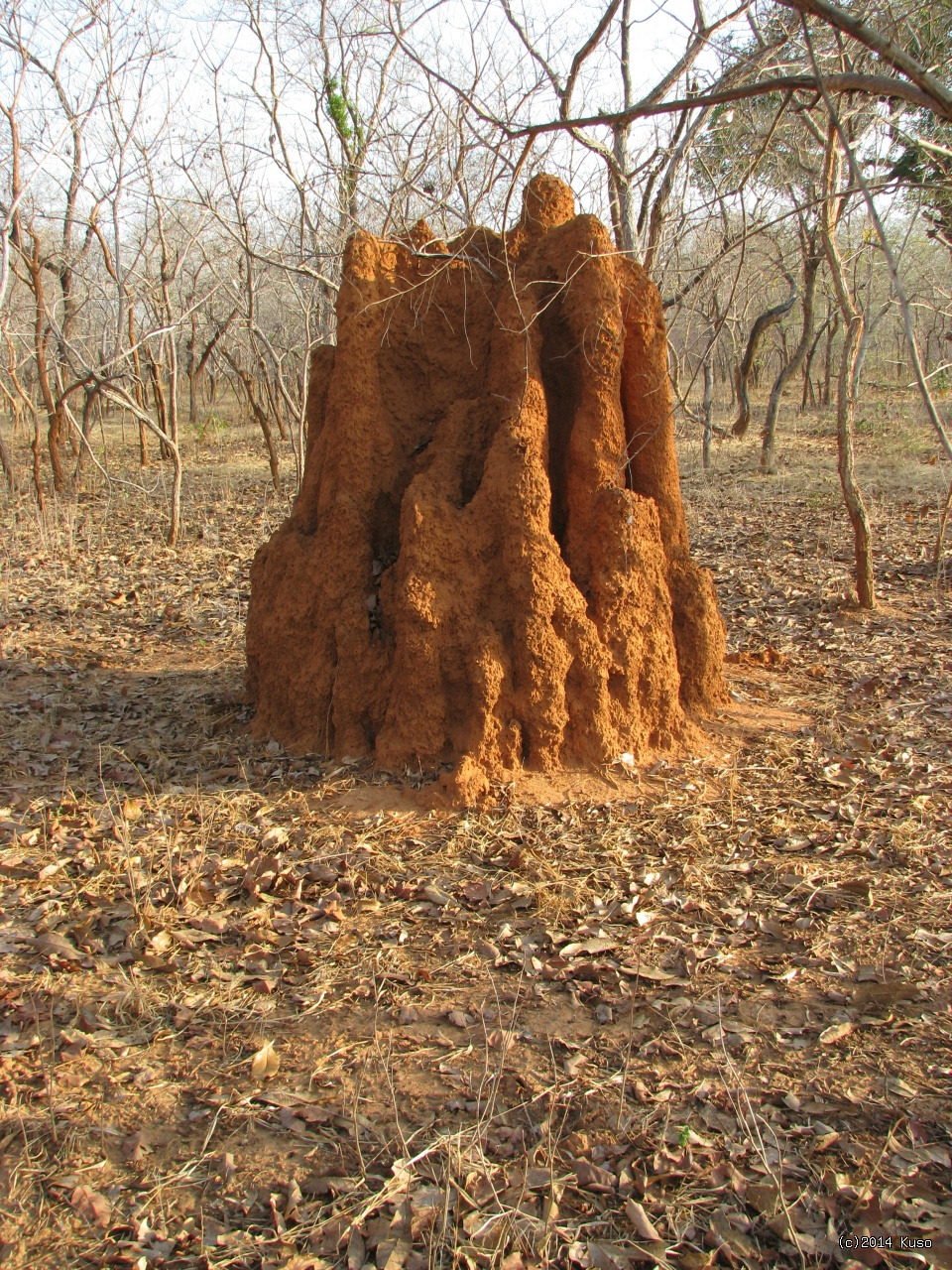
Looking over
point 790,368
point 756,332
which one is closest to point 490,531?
point 790,368

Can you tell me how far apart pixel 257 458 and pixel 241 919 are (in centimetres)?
1524

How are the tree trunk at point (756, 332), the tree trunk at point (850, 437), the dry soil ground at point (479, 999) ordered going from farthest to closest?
the tree trunk at point (756, 332) < the tree trunk at point (850, 437) < the dry soil ground at point (479, 999)

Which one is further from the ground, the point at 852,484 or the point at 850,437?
the point at 850,437

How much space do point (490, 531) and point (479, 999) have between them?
2.21m

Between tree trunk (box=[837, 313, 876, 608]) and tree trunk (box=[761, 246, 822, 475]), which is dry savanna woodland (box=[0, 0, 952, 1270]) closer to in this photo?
tree trunk (box=[837, 313, 876, 608])

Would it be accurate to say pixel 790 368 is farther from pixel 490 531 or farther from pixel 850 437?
pixel 490 531

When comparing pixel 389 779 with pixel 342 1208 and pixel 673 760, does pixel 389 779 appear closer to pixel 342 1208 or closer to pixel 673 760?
pixel 673 760

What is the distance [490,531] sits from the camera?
435 centimetres

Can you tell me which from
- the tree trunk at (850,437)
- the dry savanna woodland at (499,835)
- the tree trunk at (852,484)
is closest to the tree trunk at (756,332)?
the dry savanna woodland at (499,835)

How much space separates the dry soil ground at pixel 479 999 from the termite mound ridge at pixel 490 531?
0.96ft

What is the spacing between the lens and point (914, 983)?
2887 mm

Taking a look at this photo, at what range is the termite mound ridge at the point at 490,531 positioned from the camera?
421cm

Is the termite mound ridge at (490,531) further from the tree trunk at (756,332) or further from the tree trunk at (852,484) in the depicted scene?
the tree trunk at (756,332)

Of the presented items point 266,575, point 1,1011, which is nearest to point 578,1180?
point 1,1011
